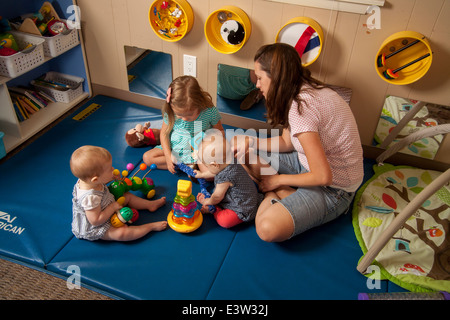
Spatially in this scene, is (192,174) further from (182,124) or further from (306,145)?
(306,145)

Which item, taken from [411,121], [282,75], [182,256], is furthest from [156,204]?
[411,121]

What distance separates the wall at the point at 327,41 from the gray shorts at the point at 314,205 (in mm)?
623

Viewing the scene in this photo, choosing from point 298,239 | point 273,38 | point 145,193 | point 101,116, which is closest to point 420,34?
point 273,38

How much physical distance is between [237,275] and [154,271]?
344 mm

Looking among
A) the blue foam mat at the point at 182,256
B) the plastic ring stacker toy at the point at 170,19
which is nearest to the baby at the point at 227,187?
the blue foam mat at the point at 182,256

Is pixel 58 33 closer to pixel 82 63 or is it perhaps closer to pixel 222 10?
pixel 82 63

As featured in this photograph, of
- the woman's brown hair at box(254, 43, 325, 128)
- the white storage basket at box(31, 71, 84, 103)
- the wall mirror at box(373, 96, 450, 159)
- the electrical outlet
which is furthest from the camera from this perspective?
the white storage basket at box(31, 71, 84, 103)

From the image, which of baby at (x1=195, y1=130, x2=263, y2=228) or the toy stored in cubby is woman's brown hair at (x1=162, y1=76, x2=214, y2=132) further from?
the toy stored in cubby

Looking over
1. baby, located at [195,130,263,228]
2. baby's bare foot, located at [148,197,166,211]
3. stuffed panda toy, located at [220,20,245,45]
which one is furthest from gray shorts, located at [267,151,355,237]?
stuffed panda toy, located at [220,20,245,45]

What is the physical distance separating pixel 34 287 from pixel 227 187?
0.89m

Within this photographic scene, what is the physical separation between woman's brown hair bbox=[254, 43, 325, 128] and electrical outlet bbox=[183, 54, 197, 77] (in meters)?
0.83

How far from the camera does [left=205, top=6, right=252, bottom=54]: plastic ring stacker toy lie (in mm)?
1981

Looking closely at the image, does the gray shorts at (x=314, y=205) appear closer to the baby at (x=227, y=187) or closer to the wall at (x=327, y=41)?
the baby at (x=227, y=187)
